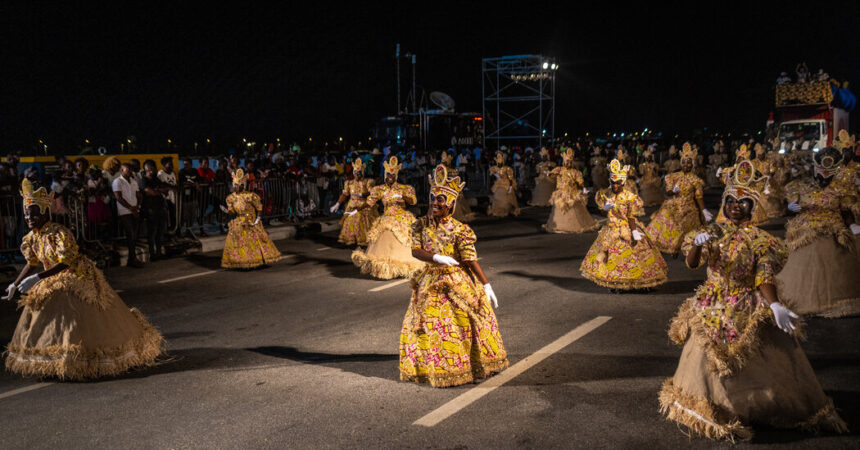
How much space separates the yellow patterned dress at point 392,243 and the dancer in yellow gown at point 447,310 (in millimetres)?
5010

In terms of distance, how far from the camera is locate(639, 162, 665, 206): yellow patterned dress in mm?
22500

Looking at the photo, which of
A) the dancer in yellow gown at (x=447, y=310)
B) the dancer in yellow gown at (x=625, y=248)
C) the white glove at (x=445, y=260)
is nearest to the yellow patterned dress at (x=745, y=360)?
the dancer in yellow gown at (x=447, y=310)

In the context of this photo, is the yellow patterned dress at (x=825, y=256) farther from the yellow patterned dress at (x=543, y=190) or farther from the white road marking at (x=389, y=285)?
the yellow patterned dress at (x=543, y=190)

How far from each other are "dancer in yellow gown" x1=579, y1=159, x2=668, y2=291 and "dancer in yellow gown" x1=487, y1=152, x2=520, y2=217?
10.6 metres

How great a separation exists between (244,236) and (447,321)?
24.0 ft

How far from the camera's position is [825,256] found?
8078 mm

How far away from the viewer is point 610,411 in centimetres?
550

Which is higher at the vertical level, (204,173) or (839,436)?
(204,173)

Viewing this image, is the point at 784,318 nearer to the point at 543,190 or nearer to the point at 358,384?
the point at 358,384

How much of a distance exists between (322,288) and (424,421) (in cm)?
571

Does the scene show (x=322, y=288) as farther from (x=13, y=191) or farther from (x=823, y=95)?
(x=823, y=95)

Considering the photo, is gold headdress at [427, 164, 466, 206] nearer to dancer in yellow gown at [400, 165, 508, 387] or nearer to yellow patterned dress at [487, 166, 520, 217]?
dancer in yellow gown at [400, 165, 508, 387]

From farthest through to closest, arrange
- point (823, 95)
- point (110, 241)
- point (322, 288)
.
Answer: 1. point (823, 95)
2. point (110, 241)
3. point (322, 288)

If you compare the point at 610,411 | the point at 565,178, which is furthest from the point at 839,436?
the point at 565,178
